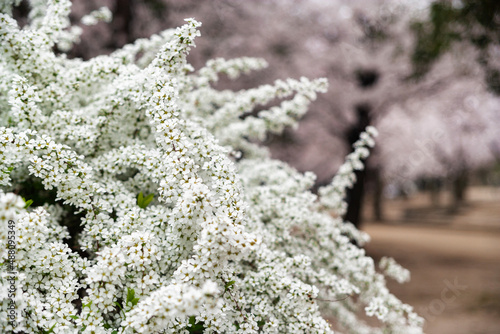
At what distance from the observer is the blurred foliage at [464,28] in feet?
19.7

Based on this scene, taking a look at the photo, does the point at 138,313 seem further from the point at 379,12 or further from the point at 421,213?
the point at 421,213

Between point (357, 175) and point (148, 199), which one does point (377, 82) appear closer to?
point (357, 175)

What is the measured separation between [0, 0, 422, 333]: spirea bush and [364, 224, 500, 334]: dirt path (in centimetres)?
399

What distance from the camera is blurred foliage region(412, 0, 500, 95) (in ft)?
19.7

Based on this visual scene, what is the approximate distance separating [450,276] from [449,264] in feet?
4.50

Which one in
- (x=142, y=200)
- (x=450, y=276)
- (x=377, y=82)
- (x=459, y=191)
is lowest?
(x=142, y=200)

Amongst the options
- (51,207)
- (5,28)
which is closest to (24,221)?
(51,207)

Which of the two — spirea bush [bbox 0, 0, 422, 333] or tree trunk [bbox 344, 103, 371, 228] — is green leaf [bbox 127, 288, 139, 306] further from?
tree trunk [bbox 344, 103, 371, 228]

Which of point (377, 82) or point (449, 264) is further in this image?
point (449, 264)

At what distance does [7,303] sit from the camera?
149 centimetres

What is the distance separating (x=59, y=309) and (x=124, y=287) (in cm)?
26

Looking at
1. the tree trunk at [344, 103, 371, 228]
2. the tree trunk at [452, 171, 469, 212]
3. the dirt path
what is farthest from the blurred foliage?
the tree trunk at [452, 171, 469, 212]

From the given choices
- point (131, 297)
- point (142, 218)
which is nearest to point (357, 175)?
point (142, 218)

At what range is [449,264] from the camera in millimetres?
10484
